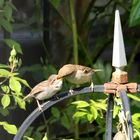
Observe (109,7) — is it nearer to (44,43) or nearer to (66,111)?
(44,43)

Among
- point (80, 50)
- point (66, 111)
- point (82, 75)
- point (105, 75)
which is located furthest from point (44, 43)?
point (82, 75)

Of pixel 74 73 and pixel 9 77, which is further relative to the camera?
pixel 9 77

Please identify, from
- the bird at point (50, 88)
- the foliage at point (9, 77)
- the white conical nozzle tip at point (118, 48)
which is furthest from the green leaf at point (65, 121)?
the white conical nozzle tip at point (118, 48)

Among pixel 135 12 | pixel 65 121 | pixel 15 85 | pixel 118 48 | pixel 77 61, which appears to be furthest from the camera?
pixel 77 61

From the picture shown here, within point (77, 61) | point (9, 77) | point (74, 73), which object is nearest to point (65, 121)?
point (77, 61)

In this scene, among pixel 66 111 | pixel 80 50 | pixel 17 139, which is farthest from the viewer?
pixel 80 50

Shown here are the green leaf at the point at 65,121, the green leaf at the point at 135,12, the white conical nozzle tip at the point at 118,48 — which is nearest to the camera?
the white conical nozzle tip at the point at 118,48

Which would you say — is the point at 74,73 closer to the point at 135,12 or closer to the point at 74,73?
A: the point at 74,73

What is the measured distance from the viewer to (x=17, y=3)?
2053 mm

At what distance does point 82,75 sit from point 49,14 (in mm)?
1232

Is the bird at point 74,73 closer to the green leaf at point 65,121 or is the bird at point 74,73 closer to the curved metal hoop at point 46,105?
the curved metal hoop at point 46,105

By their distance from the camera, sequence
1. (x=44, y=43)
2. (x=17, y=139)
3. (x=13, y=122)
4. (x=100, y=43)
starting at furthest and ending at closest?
(x=100, y=43), (x=44, y=43), (x=13, y=122), (x=17, y=139)

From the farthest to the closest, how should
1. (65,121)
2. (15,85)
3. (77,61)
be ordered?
(77,61)
(65,121)
(15,85)

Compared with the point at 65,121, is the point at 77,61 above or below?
above
